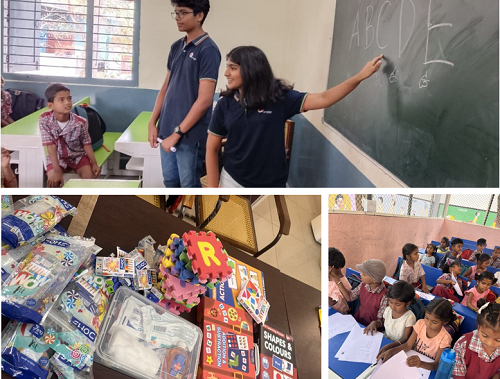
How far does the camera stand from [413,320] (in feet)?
4.91

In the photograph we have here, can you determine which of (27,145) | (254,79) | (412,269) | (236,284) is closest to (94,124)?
(27,145)

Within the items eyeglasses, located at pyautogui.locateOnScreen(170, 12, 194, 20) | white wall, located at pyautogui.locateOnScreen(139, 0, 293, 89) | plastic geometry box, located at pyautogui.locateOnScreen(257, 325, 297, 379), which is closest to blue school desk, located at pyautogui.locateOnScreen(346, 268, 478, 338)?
plastic geometry box, located at pyautogui.locateOnScreen(257, 325, 297, 379)

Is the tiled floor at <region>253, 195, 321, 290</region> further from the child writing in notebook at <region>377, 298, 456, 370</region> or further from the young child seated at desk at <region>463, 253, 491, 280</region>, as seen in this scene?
the young child seated at desk at <region>463, 253, 491, 280</region>

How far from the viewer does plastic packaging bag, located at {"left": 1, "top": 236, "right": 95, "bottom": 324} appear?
2.77 ft

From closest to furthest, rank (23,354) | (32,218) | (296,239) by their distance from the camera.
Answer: (23,354)
(32,218)
(296,239)

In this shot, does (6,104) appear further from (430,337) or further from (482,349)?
(482,349)

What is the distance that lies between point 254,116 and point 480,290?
0.86 metres

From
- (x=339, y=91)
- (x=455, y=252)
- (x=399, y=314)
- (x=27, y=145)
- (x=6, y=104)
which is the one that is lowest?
(x=399, y=314)

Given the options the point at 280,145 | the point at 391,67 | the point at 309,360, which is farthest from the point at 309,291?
the point at 391,67

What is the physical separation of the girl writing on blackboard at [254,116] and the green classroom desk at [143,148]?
7.3 inches

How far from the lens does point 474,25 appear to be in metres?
1.44

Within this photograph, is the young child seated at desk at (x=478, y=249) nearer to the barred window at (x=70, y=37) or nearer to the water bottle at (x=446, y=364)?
the water bottle at (x=446, y=364)

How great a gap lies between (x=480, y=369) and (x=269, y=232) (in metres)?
1.16

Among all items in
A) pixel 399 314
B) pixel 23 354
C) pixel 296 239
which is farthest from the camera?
pixel 296 239
